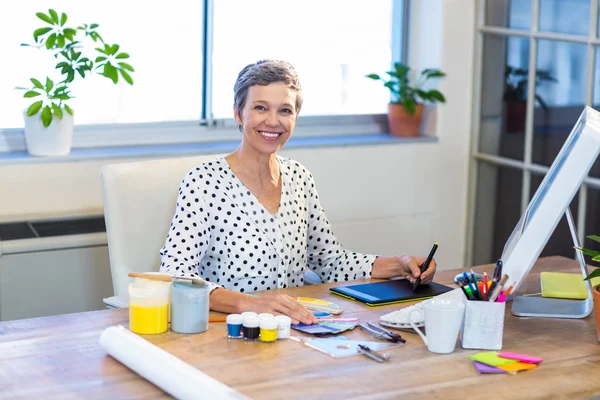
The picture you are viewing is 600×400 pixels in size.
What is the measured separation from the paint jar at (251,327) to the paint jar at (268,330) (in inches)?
0.5

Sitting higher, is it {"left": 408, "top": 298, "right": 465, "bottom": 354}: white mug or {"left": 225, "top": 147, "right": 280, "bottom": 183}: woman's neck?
{"left": 225, "top": 147, "right": 280, "bottom": 183}: woman's neck

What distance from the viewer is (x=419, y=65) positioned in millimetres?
4145

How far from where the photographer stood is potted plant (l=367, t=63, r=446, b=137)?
156 inches

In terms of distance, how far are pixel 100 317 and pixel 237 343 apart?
0.37 meters

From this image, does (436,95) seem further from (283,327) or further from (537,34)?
(283,327)

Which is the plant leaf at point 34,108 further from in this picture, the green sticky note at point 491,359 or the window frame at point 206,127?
the green sticky note at point 491,359

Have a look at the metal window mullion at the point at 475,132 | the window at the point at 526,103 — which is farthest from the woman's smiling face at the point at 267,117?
the metal window mullion at the point at 475,132

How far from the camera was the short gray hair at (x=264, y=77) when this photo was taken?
2.46 m

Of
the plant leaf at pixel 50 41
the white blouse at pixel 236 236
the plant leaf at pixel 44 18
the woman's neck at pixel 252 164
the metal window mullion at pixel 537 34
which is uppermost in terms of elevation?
the metal window mullion at pixel 537 34

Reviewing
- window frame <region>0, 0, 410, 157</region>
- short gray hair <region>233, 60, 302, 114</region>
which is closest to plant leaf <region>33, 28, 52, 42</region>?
window frame <region>0, 0, 410, 157</region>

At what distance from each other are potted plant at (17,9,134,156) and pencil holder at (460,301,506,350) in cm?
180

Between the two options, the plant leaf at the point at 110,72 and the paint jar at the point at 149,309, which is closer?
the paint jar at the point at 149,309

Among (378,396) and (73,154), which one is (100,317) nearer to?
(378,396)

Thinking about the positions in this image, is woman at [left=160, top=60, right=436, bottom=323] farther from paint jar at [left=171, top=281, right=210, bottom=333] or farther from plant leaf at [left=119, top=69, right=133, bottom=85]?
plant leaf at [left=119, top=69, right=133, bottom=85]
